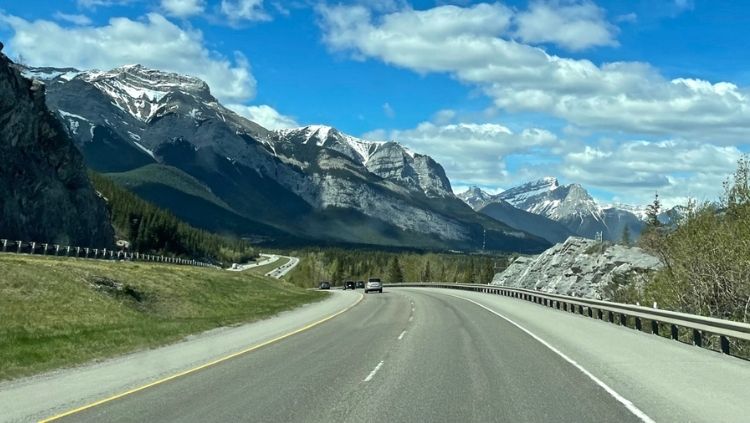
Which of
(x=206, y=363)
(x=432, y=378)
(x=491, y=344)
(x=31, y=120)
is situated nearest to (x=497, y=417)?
(x=432, y=378)

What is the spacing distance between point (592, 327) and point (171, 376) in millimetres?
17225

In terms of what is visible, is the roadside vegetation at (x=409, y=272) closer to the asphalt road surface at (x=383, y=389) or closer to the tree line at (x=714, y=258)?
the tree line at (x=714, y=258)

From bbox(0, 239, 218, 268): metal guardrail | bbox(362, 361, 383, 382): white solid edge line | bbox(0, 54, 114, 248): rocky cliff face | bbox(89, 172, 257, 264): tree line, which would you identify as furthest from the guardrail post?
bbox(89, 172, 257, 264): tree line

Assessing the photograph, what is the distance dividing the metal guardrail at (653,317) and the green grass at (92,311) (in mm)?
14893

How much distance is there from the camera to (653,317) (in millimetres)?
22922

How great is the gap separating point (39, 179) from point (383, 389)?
92094 mm

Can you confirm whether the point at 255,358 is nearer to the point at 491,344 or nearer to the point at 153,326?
the point at 491,344

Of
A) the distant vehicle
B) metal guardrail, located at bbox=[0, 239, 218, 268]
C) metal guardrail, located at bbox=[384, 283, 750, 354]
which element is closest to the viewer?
metal guardrail, located at bbox=[384, 283, 750, 354]

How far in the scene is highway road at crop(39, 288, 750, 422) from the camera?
1006 cm

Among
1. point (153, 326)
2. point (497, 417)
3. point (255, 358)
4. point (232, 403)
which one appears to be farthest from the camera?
point (153, 326)

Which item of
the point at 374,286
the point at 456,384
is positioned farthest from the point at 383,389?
the point at 374,286

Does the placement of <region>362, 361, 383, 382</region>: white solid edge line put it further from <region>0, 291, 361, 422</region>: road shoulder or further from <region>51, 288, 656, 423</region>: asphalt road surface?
<region>0, 291, 361, 422</region>: road shoulder

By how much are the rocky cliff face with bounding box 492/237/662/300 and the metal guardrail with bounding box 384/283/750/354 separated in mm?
4055

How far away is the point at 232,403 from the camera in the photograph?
1091 cm
